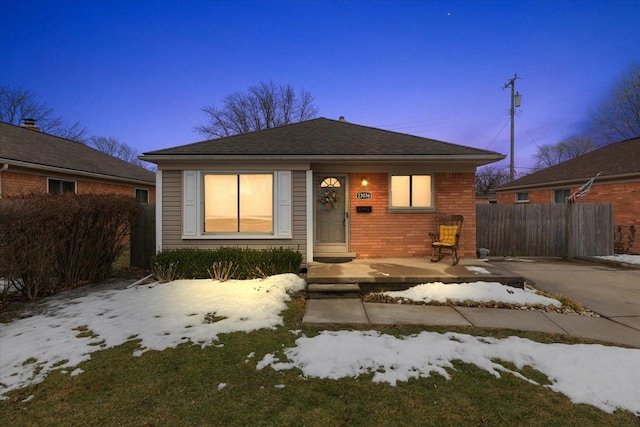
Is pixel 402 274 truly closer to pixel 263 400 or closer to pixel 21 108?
pixel 263 400

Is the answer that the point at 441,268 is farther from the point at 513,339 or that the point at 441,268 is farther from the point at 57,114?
the point at 57,114

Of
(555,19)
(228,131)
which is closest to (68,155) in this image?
(228,131)

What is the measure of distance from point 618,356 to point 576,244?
775 centimetres

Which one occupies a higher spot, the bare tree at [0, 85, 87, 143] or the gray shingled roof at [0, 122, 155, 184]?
the bare tree at [0, 85, 87, 143]

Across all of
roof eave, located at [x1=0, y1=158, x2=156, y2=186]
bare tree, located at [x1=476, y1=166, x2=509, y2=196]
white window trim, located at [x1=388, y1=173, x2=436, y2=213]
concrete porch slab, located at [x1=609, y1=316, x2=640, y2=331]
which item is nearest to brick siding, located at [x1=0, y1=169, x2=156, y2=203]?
roof eave, located at [x1=0, y1=158, x2=156, y2=186]

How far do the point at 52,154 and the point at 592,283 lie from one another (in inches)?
618

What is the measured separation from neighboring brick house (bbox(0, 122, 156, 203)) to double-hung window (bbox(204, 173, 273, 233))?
390 centimetres

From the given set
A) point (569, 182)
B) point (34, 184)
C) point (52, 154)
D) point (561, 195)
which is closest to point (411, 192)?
point (569, 182)

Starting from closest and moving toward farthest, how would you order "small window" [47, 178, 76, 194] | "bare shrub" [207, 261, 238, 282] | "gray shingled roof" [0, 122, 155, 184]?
"bare shrub" [207, 261, 238, 282]
"gray shingled roof" [0, 122, 155, 184]
"small window" [47, 178, 76, 194]

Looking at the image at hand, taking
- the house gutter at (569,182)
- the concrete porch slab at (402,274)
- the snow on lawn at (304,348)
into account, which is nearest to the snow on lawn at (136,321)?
the snow on lawn at (304,348)

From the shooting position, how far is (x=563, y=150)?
31.9 meters

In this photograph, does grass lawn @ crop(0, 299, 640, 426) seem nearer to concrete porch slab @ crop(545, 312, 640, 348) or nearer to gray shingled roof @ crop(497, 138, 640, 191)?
concrete porch slab @ crop(545, 312, 640, 348)

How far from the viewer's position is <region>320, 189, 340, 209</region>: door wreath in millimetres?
7211

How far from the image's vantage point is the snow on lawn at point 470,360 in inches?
94.6
